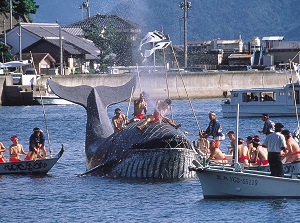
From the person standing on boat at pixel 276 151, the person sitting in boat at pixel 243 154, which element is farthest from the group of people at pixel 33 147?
the person standing on boat at pixel 276 151

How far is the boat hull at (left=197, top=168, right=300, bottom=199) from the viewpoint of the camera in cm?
3284

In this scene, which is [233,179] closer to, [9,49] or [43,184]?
[43,184]

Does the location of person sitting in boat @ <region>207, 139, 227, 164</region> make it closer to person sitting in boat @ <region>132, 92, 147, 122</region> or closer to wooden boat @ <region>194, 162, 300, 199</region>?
person sitting in boat @ <region>132, 92, 147, 122</region>

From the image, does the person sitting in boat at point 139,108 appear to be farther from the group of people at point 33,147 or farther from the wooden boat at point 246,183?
the wooden boat at point 246,183

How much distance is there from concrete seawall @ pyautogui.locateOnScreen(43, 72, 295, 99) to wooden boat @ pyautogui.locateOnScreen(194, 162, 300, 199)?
6509 centimetres

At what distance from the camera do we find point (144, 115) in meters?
44.2

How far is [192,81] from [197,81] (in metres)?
0.77

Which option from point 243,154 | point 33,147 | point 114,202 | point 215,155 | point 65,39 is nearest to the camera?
point 114,202

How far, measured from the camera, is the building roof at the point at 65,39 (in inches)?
5148

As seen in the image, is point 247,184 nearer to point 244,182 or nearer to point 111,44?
point 244,182

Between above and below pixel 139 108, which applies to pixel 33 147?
below

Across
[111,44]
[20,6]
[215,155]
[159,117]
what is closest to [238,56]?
[111,44]

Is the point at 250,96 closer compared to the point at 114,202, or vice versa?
the point at 114,202

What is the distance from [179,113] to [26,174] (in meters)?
46.7
